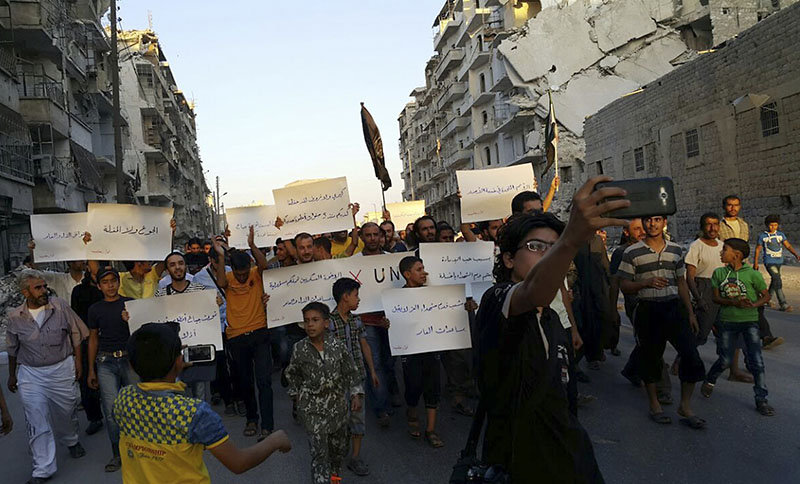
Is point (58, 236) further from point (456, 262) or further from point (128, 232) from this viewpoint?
point (456, 262)

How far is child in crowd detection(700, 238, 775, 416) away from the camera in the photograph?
5781 mm

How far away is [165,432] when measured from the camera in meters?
2.65

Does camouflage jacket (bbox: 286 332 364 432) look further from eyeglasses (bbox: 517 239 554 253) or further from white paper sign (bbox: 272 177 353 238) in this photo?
white paper sign (bbox: 272 177 353 238)

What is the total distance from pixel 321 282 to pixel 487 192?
2.52 m

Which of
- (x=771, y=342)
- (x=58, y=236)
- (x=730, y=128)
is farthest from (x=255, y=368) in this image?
(x=730, y=128)

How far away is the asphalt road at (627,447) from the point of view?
184 inches

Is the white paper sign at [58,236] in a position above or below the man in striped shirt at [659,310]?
above

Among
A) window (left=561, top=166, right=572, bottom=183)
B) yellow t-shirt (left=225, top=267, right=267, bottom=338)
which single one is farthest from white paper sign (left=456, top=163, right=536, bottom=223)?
window (left=561, top=166, right=572, bottom=183)

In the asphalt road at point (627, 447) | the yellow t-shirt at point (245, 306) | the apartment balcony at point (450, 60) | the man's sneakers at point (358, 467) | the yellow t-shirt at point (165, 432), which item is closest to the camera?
the yellow t-shirt at point (165, 432)

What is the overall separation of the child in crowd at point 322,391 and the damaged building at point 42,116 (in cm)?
1759

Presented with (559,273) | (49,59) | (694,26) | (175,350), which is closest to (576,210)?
(559,273)

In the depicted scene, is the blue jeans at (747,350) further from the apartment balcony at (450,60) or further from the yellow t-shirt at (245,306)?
the apartment balcony at (450,60)

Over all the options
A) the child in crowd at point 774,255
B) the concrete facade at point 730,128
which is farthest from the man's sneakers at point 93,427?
the concrete facade at point 730,128

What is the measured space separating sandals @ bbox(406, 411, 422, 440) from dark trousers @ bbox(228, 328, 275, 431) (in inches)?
50.9
